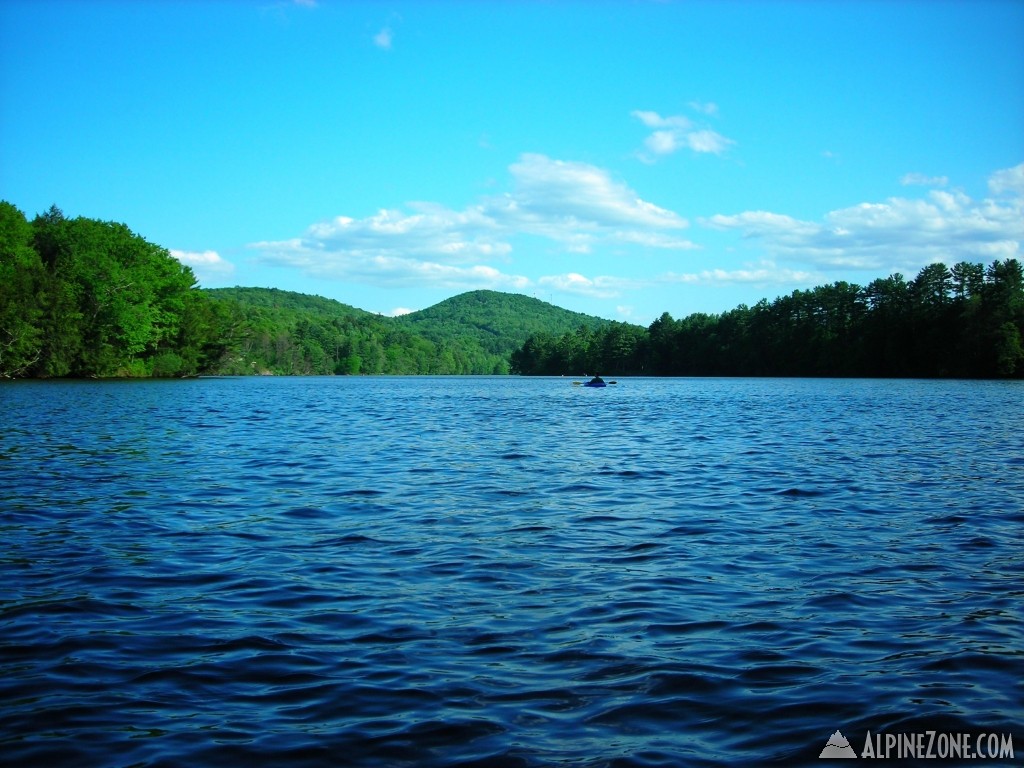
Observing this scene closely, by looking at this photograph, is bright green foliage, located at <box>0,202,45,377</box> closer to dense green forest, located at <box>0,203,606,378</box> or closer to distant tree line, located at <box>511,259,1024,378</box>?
dense green forest, located at <box>0,203,606,378</box>

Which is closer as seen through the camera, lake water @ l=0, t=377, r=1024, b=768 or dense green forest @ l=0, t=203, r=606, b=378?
lake water @ l=0, t=377, r=1024, b=768

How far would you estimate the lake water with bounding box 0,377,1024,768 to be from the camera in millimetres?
5863

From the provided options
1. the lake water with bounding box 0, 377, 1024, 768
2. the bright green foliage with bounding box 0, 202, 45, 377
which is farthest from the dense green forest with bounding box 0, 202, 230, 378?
the lake water with bounding box 0, 377, 1024, 768

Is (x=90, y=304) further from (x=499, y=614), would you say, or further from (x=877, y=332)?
(x=877, y=332)

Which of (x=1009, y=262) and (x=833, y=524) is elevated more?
(x=1009, y=262)

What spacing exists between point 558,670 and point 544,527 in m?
6.53

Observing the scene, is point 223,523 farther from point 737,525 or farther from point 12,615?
point 737,525

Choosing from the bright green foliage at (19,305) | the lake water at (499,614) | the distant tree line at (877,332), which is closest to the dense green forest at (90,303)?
the bright green foliage at (19,305)

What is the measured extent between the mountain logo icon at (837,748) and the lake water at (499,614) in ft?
0.20

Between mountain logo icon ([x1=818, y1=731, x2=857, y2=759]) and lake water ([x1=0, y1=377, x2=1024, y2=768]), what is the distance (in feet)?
0.20

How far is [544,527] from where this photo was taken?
1350 cm

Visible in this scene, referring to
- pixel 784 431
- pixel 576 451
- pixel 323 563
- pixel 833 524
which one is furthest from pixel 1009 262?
pixel 323 563

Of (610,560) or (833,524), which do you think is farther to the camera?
(833,524)

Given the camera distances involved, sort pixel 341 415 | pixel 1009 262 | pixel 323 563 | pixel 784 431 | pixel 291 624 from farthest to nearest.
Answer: pixel 1009 262
pixel 341 415
pixel 784 431
pixel 323 563
pixel 291 624
